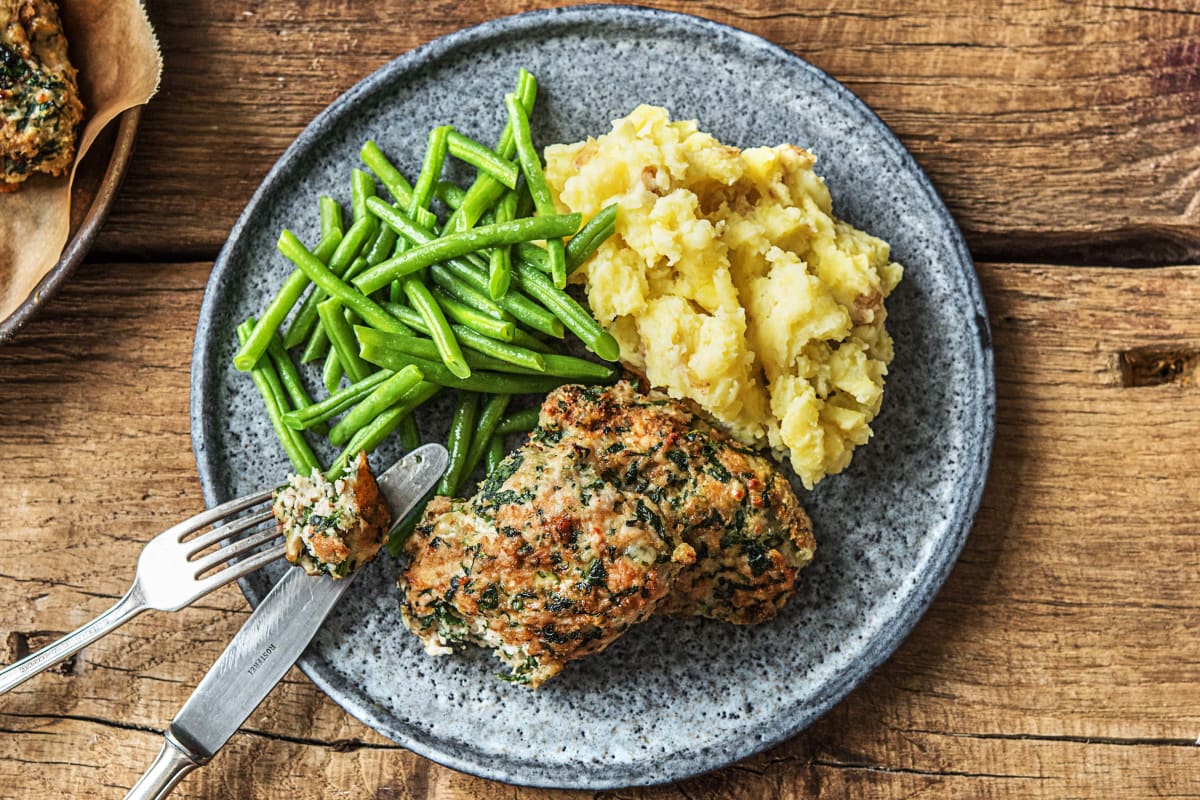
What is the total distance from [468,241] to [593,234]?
422 mm

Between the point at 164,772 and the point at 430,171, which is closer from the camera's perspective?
the point at 164,772

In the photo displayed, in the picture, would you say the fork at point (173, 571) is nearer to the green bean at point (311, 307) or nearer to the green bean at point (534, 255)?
the green bean at point (311, 307)

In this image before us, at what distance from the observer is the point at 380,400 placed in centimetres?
338

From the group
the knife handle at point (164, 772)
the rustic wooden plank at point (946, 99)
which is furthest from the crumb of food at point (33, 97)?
the knife handle at point (164, 772)

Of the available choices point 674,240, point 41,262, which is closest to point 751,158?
point 674,240

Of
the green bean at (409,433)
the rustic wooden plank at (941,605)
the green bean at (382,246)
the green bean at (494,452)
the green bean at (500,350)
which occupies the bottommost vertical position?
the rustic wooden plank at (941,605)

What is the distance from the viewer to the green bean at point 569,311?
328cm

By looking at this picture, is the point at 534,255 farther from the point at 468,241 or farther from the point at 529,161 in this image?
the point at 529,161

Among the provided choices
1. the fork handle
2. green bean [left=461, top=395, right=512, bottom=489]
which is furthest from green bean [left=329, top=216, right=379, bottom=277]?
the fork handle

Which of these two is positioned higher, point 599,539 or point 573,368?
point 573,368

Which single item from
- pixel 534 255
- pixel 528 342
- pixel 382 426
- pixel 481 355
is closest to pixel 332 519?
pixel 382 426

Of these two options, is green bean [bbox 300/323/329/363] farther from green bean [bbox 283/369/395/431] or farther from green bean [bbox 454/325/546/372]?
green bean [bbox 454/325/546/372]

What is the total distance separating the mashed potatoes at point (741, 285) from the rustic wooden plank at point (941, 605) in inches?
31.8

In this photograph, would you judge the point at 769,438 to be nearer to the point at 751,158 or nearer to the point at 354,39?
the point at 751,158
